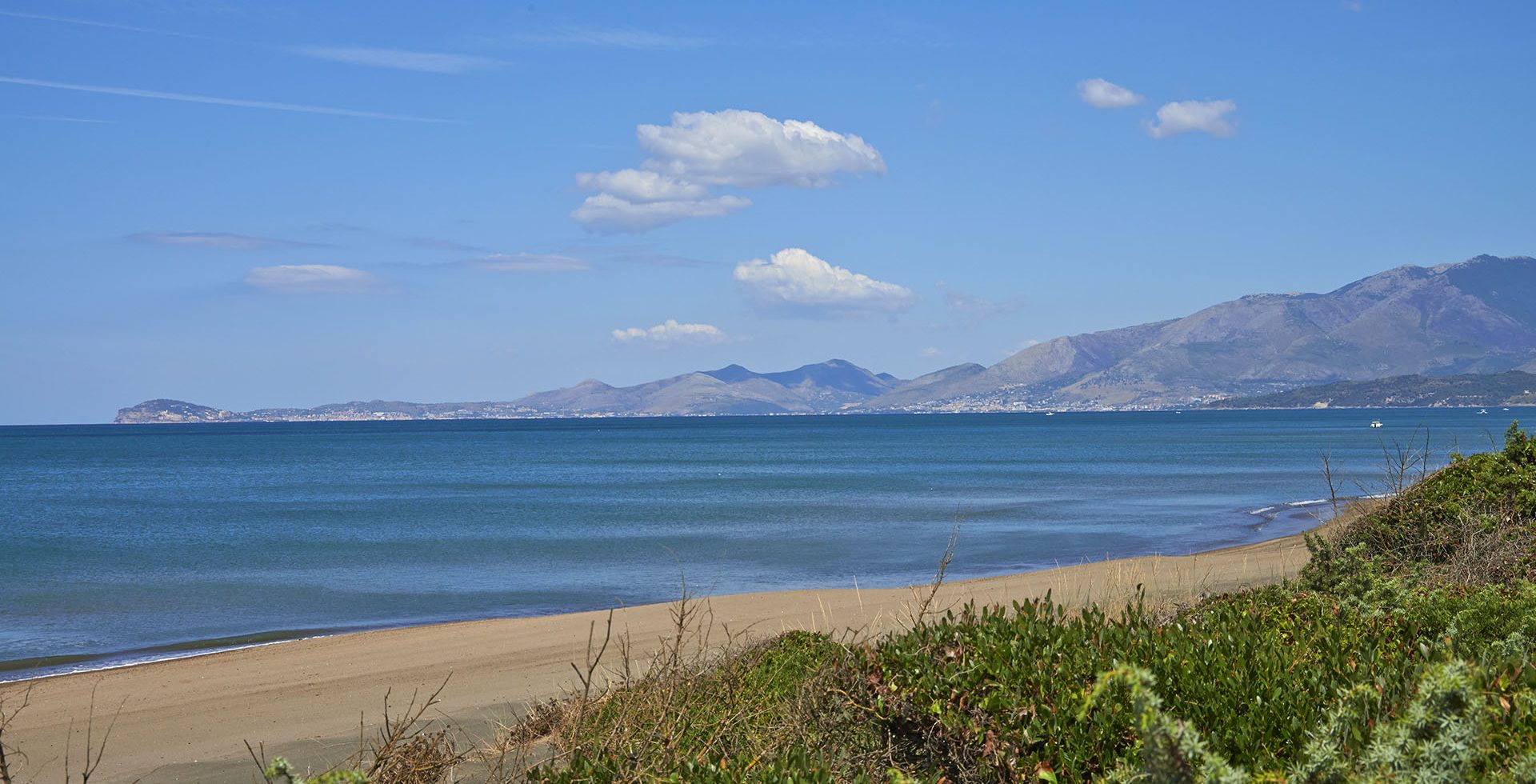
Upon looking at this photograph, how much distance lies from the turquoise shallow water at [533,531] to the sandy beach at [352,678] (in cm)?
259

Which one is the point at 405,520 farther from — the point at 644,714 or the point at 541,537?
the point at 644,714

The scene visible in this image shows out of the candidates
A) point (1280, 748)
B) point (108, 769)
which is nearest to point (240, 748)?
point (108, 769)

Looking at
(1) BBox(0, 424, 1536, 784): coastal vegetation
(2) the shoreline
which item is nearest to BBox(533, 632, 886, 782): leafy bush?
(1) BBox(0, 424, 1536, 784): coastal vegetation

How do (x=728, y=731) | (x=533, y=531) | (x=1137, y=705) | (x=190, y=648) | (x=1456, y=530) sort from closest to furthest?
(x=1137, y=705)
(x=728, y=731)
(x=1456, y=530)
(x=190, y=648)
(x=533, y=531)

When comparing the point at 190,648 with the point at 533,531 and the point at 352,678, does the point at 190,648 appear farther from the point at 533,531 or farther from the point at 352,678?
the point at 533,531

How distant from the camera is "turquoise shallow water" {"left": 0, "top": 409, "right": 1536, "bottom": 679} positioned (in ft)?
76.3

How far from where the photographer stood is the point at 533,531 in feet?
123

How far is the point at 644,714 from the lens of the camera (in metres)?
5.98

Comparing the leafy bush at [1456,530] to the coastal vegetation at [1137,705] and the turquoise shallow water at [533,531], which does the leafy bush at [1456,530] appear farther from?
the turquoise shallow water at [533,531]

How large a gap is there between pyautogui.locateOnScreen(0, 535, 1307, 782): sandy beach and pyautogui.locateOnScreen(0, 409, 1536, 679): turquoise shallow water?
2586 mm

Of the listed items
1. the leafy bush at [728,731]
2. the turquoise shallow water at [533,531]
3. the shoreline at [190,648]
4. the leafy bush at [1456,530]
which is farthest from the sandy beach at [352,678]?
the turquoise shallow water at [533,531]

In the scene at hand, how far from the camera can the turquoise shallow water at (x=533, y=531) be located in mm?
23250

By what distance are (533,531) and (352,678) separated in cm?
2223

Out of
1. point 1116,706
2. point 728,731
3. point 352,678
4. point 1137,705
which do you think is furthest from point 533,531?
point 1137,705
